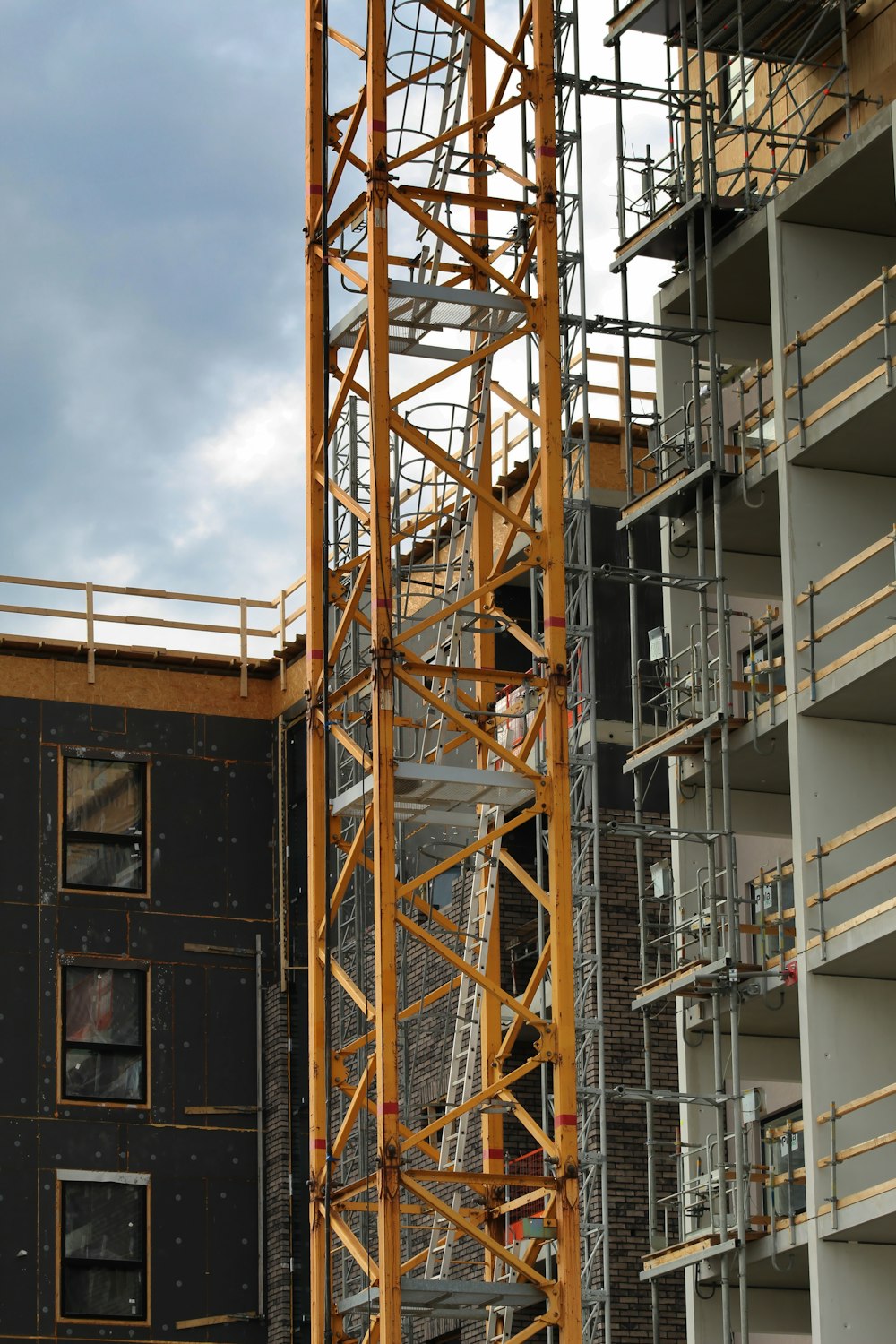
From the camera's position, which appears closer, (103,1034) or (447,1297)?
(447,1297)

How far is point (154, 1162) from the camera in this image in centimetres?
4438

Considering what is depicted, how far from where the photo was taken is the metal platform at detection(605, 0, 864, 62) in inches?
1336

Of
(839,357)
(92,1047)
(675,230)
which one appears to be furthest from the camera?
(92,1047)

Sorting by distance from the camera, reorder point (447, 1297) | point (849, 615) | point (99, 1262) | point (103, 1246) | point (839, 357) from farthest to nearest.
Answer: point (103, 1246)
point (99, 1262)
point (839, 357)
point (849, 615)
point (447, 1297)

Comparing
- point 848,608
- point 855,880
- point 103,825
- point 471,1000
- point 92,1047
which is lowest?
point 471,1000

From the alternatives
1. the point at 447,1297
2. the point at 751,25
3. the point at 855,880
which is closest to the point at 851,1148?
the point at 855,880

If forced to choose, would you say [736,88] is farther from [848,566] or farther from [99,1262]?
[99,1262]

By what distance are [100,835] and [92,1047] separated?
3.74 meters

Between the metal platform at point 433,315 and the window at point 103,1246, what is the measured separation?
17081 millimetres

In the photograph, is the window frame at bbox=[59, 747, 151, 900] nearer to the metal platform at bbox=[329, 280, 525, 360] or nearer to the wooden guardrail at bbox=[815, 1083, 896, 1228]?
the metal platform at bbox=[329, 280, 525, 360]

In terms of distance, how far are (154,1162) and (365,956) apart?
570cm

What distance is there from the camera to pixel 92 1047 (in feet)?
147

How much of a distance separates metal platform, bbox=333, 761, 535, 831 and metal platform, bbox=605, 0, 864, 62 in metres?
10.4

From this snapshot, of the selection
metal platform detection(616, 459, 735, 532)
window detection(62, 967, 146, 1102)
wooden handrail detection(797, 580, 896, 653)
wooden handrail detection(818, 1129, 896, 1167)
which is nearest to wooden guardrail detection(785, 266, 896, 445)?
metal platform detection(616, 459, 735, 532)
